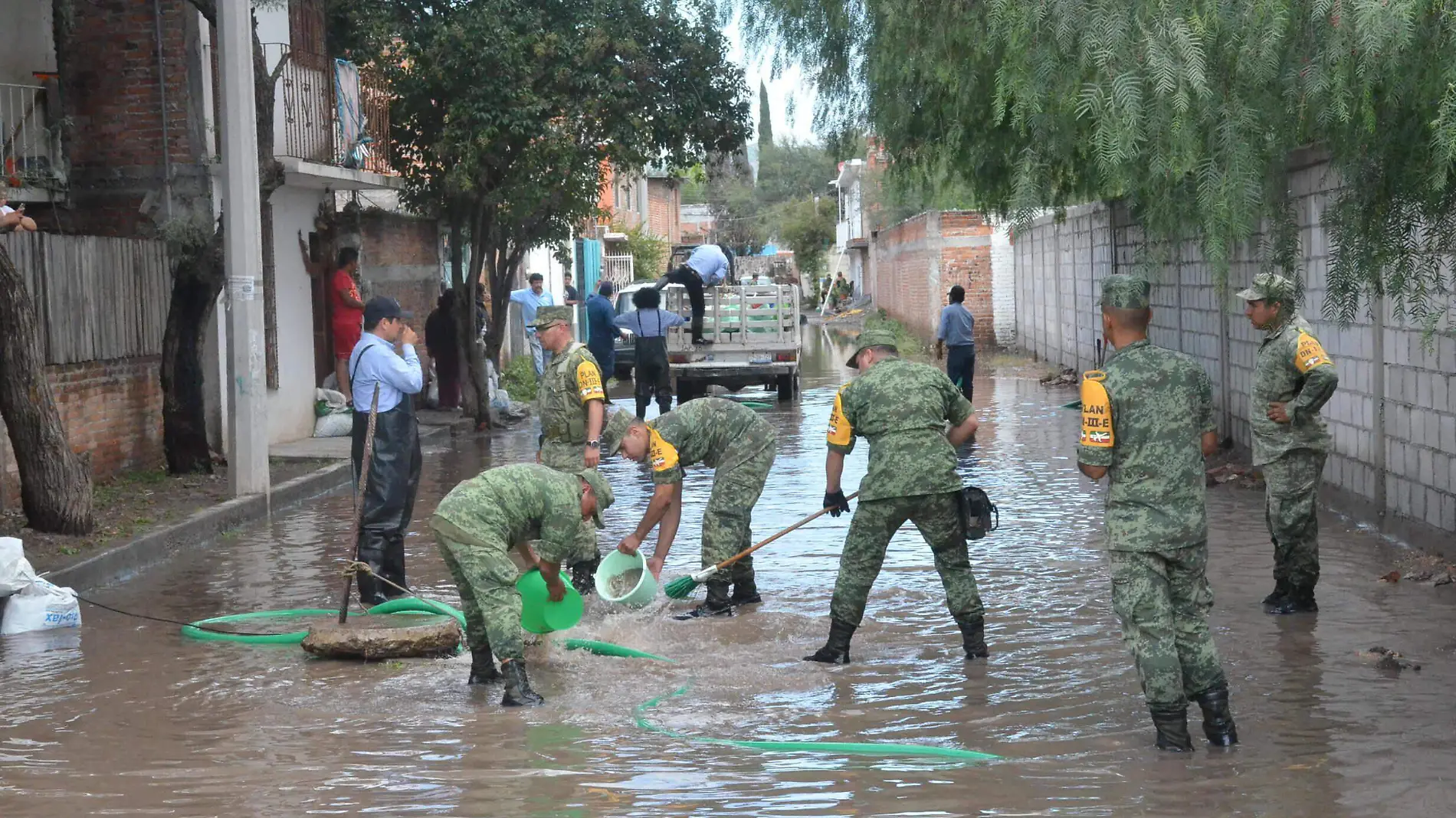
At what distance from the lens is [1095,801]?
5.53m

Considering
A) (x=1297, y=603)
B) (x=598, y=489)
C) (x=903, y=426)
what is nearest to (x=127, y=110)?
(x=598, y=489)

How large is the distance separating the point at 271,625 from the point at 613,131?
11549mm

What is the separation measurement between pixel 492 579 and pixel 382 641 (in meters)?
1.26

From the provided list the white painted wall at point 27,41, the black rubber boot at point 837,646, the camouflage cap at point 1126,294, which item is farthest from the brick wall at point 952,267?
the camouflage cap at point 1126,294

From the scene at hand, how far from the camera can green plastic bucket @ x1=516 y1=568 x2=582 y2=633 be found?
7.67 meters

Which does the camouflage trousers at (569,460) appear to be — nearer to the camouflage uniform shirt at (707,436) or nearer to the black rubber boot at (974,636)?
the camouflage uniform shirt at (707,436)

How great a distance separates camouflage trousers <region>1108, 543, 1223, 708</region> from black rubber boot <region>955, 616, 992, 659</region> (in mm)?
1650

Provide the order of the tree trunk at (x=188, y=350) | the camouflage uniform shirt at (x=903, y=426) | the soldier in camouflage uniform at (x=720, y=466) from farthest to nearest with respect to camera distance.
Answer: the tree trunk at (x=188, y=350)
the soldier in camouflage uniform at (x=720, y=466)
the camouflage uniform shirt at (x=903, y=426)

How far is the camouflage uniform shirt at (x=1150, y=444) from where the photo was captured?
611cm

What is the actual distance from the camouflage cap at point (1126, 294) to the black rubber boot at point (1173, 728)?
160 cm

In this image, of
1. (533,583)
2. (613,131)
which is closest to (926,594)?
(533,583)

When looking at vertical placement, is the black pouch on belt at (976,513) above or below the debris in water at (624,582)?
above

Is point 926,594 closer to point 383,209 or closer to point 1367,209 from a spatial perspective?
point 1367,209

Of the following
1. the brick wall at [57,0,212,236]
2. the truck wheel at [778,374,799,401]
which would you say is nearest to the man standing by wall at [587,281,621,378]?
the truck wheel at [778,374,799,401]
